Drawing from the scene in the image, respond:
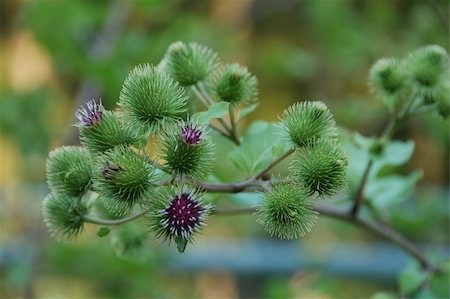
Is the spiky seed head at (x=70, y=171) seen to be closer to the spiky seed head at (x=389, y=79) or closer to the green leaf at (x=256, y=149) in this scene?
the green leaf at (x=256, y=149)

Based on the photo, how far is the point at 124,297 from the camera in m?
2.47

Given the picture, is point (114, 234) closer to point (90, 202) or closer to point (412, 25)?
point (90, 202)

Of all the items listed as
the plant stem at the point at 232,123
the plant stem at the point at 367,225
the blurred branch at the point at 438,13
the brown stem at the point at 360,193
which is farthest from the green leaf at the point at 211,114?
the blurred branch at the point at 438,13

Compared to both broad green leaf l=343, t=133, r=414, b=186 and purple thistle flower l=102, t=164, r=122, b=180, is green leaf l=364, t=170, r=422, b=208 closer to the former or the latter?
broad green leaf l=343, t=133, r=414, b=186

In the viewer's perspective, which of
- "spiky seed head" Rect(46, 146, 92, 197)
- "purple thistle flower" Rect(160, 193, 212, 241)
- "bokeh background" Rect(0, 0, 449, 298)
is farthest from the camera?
"bokeh background" Rect(0, 0, 449, 298)

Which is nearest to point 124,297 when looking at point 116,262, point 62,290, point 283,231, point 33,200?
point 116,262

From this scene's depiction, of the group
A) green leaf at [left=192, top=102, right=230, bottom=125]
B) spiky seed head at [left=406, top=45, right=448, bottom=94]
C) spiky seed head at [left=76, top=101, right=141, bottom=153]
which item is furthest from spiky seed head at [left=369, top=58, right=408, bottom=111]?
spiky seed head at [left=76, top=101, right=141, bottom=153]

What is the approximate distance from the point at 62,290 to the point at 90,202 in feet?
7.60

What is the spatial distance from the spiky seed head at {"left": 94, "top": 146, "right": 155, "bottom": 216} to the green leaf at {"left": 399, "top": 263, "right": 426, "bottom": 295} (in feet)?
2.16

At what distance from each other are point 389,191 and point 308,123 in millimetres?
651


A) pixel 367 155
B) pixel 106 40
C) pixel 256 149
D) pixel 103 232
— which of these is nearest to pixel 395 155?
pixel 367 155

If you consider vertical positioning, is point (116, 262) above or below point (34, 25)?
below

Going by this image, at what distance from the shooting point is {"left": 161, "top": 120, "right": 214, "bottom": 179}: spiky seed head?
916mm

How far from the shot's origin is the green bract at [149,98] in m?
0.95
